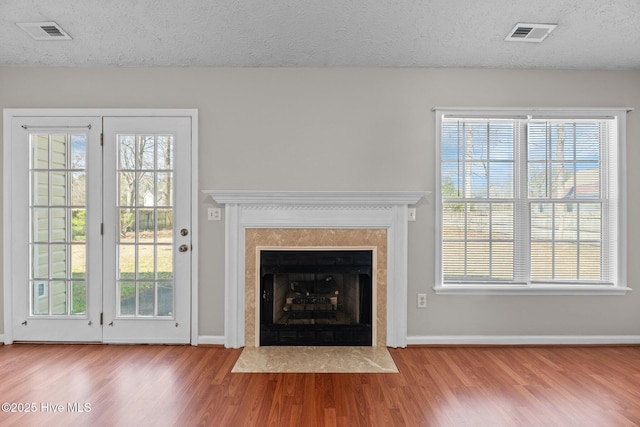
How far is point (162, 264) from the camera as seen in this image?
335 centimetres

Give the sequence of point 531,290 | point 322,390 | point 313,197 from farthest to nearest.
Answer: point 531,290 → point 313,197 → point 322,390

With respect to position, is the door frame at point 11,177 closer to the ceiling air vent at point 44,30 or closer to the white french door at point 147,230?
the white french door at point 147,230

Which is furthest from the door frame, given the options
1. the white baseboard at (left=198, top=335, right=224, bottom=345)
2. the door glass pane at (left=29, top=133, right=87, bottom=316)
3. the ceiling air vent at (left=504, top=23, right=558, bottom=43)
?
the ceiling air vent at (left=504, top=23, right=558, bottom=43)

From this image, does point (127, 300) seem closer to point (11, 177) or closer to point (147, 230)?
point (147, 230)

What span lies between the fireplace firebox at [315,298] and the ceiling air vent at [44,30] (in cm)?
242

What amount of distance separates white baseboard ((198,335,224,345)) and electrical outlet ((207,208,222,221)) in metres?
1.07

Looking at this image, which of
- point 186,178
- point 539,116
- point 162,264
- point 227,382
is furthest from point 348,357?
point 539,116

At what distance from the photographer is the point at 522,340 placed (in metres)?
3.34

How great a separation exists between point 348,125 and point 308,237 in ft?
3.53

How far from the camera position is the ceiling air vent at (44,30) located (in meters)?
2.86

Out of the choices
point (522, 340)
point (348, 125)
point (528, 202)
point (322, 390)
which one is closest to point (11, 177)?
point (348, 125)

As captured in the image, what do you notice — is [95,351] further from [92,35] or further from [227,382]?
[92,35]

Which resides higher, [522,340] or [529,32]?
[529,32]

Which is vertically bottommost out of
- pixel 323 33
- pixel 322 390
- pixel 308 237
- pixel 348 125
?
pixel 322 390
